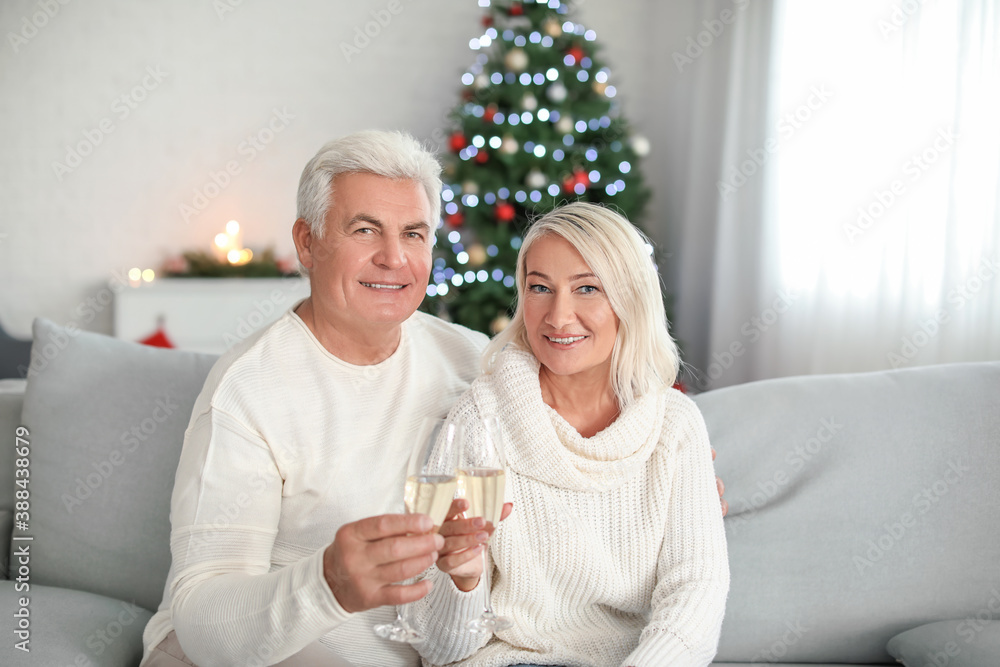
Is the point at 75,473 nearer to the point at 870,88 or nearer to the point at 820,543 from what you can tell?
the point at 820,543

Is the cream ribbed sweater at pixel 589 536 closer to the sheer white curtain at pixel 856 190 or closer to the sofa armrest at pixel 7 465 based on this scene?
the sofa armrest at pixel 7 465

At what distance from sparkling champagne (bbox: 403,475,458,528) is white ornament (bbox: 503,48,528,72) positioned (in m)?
3.94

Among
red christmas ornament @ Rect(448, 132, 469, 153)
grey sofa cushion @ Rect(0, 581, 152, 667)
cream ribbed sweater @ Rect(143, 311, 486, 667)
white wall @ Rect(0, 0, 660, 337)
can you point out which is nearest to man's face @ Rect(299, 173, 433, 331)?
cream ribbed sweater @ Rect(143, 311, 486, 667)

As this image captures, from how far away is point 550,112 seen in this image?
4.59 m

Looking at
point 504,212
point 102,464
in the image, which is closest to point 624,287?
point 102,464

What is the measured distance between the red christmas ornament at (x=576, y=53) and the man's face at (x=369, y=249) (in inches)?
135

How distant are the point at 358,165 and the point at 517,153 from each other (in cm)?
316

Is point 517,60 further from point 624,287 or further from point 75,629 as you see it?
point 75,629

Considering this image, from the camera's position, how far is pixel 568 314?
1.45 m

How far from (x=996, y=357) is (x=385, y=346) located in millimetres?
2773

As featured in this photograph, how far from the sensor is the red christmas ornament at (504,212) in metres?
4.52

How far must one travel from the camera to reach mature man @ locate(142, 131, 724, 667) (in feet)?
4.20

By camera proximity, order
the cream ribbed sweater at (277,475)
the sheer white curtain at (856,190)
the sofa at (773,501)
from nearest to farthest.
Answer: the cream ribbed sweater at (277,475) < the sofa at (773,501) < the sheer white curtain at (856,190)

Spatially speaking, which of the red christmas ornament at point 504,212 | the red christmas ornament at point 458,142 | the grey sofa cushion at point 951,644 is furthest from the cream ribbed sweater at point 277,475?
the red christmas ornament at point 458,142
